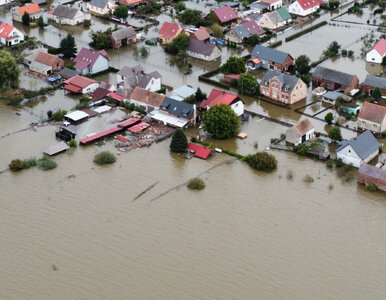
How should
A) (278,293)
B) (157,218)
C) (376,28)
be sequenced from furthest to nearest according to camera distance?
(376,28) → (157,218) → (278,293)

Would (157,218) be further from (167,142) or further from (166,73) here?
(166,73)

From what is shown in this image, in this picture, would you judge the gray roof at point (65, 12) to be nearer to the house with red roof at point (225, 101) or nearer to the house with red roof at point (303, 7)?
the house with red roof at point (303, 7)

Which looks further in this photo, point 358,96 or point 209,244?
point 358,96

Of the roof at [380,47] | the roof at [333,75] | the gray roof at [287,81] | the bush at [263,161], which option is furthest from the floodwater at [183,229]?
the roof at [380,47]

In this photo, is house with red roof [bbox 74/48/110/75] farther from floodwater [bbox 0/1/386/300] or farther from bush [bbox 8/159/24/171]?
bush [bbox 8/159/24/171]

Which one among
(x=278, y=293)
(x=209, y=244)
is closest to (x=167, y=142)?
(x=209, y=244)

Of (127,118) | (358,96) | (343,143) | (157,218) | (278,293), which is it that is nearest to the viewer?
(278,293)
